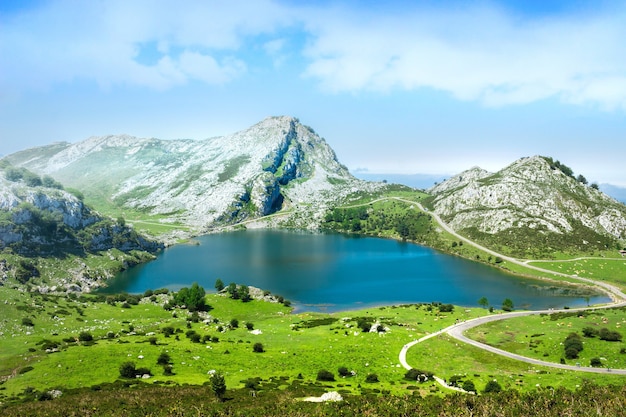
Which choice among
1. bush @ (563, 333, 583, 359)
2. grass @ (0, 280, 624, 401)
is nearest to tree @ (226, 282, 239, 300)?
grass @ (0, 280, 624, 401)

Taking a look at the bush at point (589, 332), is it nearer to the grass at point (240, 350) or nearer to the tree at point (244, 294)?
the grass at point (240, 350)

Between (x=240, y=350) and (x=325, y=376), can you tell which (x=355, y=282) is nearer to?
(x=240, y=350)

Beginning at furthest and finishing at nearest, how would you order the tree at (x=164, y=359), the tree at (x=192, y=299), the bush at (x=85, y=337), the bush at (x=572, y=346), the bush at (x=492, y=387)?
the tree at (x=192, y=299)
the bush at (x=85, y=337)
the bush at (x=572, y=346)
the tree at (x=164, y=359)
the bush at (x=492, y=387)

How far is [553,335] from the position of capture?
86250 millimetres

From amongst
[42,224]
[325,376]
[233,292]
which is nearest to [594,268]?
[233,292]

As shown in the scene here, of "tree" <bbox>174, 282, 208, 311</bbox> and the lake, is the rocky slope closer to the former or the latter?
the lake

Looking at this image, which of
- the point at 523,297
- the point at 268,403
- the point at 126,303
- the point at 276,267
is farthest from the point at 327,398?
the point at 276,267

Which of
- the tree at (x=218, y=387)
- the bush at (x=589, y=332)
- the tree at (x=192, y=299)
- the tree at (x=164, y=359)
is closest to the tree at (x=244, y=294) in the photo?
the tree at (x=192, y=299)

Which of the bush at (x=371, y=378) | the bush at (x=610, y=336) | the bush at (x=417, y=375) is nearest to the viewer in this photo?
the bush at (x=371, y=378)

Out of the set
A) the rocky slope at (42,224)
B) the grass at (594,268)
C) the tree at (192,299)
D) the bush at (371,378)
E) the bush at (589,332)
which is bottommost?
the tree at (192,299)

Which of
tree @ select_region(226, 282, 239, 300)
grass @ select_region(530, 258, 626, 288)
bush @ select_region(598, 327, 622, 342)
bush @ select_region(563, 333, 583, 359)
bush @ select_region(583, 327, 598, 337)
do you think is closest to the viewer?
bush @ select_region(563, 333, 583, 359)

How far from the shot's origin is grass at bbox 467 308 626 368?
245 feet

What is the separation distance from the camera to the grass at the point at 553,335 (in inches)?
2940

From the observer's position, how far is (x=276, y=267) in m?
187
